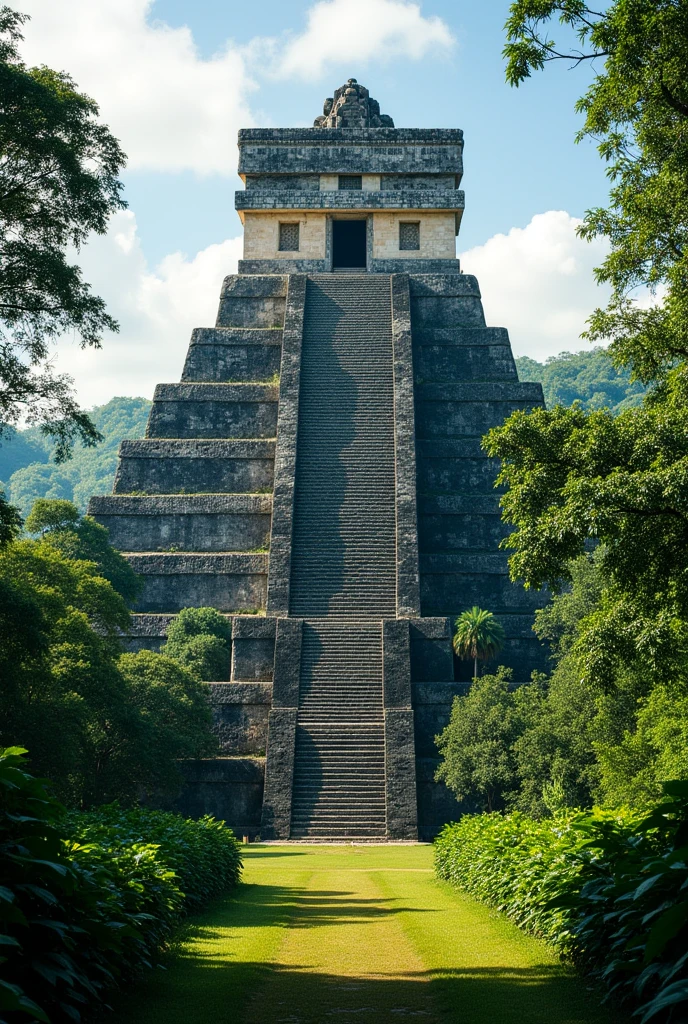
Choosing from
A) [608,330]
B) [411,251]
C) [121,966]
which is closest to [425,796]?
[608,330]

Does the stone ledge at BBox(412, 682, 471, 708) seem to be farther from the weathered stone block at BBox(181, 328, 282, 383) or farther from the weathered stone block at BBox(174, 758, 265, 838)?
the weathered stone block at BBox(181, 328, 282, 383)

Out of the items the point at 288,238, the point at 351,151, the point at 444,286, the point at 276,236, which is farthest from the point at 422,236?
the point at 276,236

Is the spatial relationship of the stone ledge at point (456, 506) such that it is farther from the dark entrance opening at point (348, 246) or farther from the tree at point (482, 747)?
the dark entrance opening at point (348, 246)

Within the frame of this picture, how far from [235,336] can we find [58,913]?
2940 centimetres

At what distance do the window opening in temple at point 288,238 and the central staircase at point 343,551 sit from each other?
207 cm

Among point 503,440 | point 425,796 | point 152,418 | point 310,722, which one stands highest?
point 152,418

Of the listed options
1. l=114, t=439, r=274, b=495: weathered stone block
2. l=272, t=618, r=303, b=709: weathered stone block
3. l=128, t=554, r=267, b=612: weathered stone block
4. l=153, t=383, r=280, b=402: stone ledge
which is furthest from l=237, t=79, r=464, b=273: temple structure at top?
l=272, t=618, r=303, b=709: weathered stone block

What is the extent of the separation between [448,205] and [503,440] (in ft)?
86.2

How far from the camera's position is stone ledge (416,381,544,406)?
31656 mm

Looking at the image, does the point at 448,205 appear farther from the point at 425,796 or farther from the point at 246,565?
the point at 425,796

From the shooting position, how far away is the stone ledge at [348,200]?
35531 mm

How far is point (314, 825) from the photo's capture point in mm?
20297

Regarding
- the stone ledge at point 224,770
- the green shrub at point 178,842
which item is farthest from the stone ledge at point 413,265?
the green shrub at point 178,842

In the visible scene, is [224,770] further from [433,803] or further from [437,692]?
[437,692]
